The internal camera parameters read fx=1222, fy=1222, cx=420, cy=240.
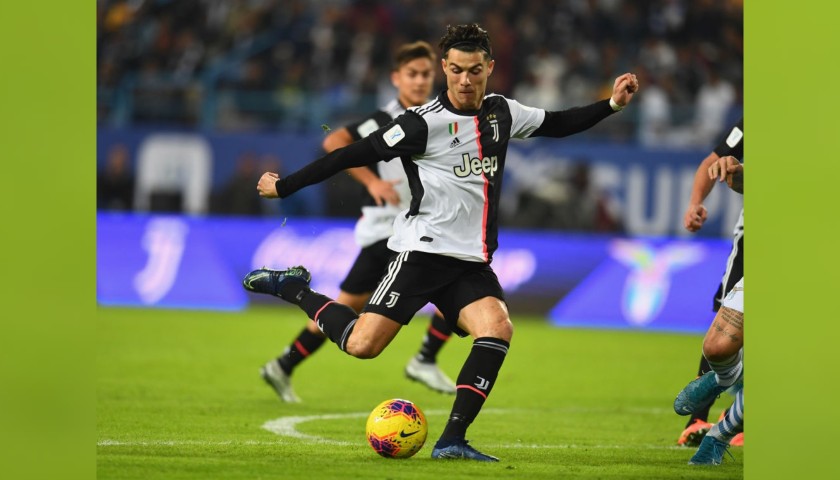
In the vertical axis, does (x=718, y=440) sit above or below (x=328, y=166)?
below

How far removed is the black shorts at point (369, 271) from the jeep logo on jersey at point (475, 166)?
258 centimetres

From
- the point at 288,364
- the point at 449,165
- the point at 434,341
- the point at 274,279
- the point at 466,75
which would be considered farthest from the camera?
the point at 434,341

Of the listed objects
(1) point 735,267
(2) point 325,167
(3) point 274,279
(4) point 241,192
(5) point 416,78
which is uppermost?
(5) point 416,78

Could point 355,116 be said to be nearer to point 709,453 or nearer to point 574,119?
point 574,119

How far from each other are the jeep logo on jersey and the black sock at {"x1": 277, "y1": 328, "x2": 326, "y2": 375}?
9.89 feet

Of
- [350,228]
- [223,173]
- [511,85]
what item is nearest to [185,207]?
[223,173]

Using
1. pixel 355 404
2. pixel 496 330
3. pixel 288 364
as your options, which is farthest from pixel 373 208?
pixel 496 330

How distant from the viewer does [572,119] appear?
6691mm

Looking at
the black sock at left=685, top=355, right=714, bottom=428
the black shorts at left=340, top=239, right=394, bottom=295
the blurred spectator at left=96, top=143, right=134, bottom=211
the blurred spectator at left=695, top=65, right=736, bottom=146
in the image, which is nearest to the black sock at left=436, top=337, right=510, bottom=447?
the black sock at left=685, top=355, right=714, bottom=428

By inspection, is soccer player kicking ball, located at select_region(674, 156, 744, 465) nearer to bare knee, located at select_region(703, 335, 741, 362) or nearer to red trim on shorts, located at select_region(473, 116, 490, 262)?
bare knee, located at select_region(703, 335, 741, 362)

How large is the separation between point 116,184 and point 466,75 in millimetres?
13205

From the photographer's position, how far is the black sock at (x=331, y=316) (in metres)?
6.66
